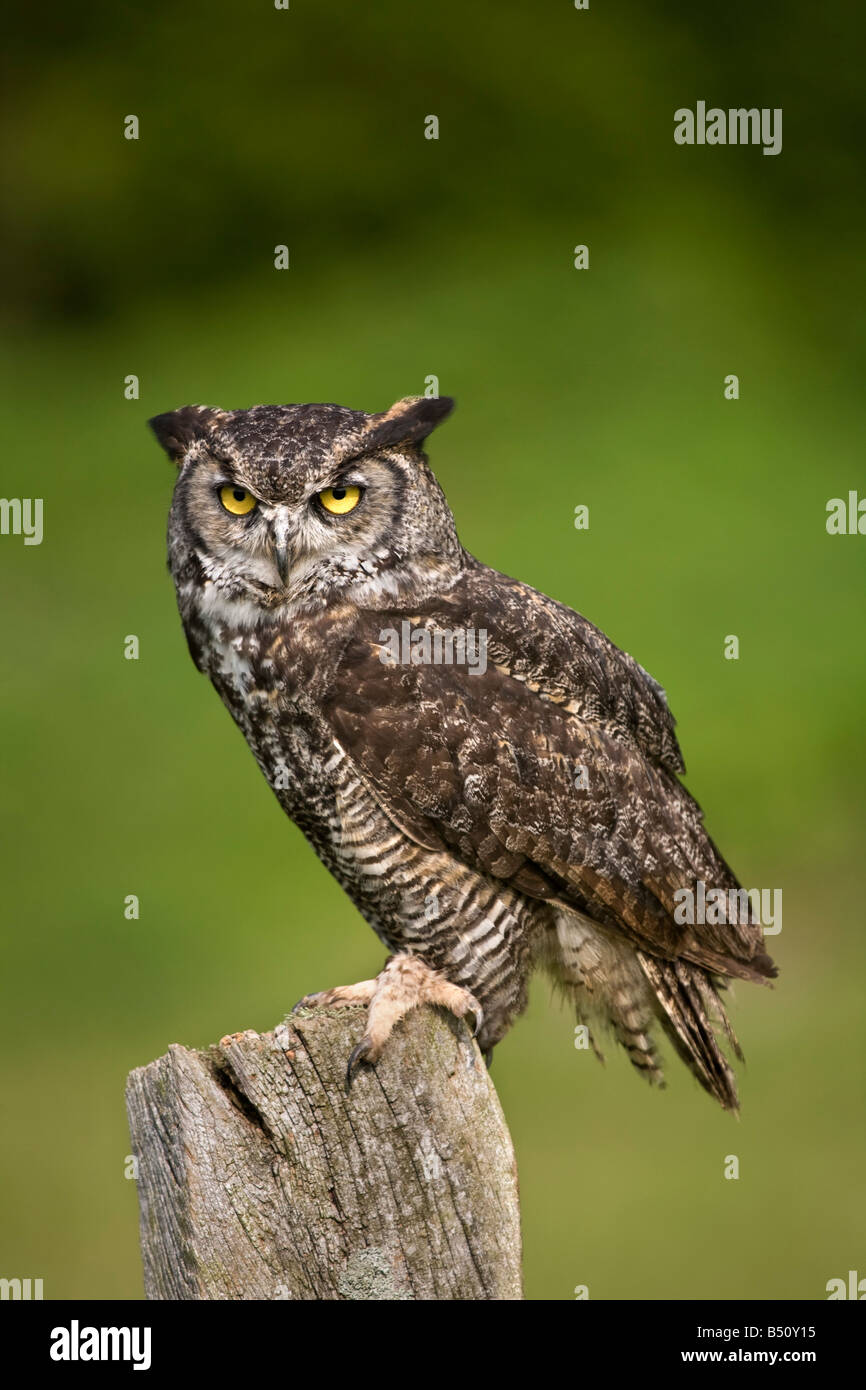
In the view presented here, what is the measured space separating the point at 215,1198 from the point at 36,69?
1339cm

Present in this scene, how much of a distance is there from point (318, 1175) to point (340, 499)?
1.65m

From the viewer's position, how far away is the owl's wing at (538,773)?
3725 mm

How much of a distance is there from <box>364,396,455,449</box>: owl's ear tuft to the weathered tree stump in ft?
5.06

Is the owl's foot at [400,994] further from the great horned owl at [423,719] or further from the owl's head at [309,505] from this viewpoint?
the owl's head at [309,505]

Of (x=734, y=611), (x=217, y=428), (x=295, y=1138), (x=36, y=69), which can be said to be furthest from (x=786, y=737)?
(x=36, y=69)

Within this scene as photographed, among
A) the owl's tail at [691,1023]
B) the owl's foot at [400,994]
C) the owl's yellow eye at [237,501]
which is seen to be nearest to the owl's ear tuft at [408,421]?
the owl's yellow eye at [237,501]

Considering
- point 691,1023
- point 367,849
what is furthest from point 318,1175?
point 691,1023

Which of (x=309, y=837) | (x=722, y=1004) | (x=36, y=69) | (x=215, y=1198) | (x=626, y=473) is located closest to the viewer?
(x=215, y=1198)

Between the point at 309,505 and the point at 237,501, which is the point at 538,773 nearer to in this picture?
the point at 309,505

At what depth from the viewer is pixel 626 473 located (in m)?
11.9

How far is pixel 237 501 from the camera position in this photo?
3.75 meters

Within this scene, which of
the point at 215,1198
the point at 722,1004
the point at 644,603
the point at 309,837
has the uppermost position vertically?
the point at 644,603

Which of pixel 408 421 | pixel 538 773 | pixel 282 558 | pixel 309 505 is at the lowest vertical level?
pixel 538 773

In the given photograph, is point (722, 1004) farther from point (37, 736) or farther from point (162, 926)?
point (37, 736)
